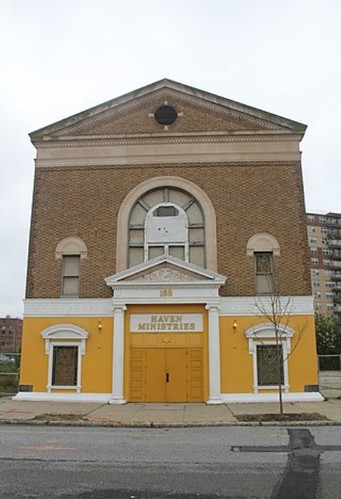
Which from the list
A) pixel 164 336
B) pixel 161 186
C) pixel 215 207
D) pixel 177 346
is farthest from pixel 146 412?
pixel 161 186

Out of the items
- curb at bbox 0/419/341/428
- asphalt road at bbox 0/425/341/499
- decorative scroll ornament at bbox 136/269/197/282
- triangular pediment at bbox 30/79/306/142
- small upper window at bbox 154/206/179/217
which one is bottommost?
asphalt road at bbox 0/425/341/499

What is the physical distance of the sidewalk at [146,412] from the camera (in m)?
14.0

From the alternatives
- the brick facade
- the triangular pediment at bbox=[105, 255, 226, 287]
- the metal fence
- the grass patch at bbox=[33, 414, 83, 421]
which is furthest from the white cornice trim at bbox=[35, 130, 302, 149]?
the metal fence

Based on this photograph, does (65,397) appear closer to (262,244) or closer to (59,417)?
(59,417)

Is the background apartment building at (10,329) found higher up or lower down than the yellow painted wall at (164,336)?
higher up

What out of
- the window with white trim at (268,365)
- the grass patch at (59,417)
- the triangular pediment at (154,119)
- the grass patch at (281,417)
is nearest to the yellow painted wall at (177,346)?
the window with white trim at (268,365)

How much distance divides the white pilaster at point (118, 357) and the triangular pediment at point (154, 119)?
7.60m

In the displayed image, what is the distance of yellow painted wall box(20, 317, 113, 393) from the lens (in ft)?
63.0

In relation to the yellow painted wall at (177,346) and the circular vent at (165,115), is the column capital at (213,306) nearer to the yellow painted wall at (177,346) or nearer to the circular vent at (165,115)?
the yellow painted wall at (177,346)

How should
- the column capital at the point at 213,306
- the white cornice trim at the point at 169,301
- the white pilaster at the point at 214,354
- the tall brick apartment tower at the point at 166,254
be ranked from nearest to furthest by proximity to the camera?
the white pilaster at the point at 214,354 < the tall brick apartment tower at the point at 166,254 < the column capital at the point at 213,306 < the white cornice trim at the point at 169,301

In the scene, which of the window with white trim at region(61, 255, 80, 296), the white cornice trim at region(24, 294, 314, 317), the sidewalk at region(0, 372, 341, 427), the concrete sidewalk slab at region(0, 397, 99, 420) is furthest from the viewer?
the window with white trim at region(61, 255, 80, 296)

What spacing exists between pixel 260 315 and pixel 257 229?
342 cm

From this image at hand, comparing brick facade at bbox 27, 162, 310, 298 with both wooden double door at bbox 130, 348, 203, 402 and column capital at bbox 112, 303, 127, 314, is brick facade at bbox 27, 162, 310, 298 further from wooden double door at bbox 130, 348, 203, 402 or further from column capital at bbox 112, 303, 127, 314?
wooden double door at bbox 130, 348, 203, 402

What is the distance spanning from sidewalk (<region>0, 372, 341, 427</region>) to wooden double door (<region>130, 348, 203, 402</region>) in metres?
0.56
